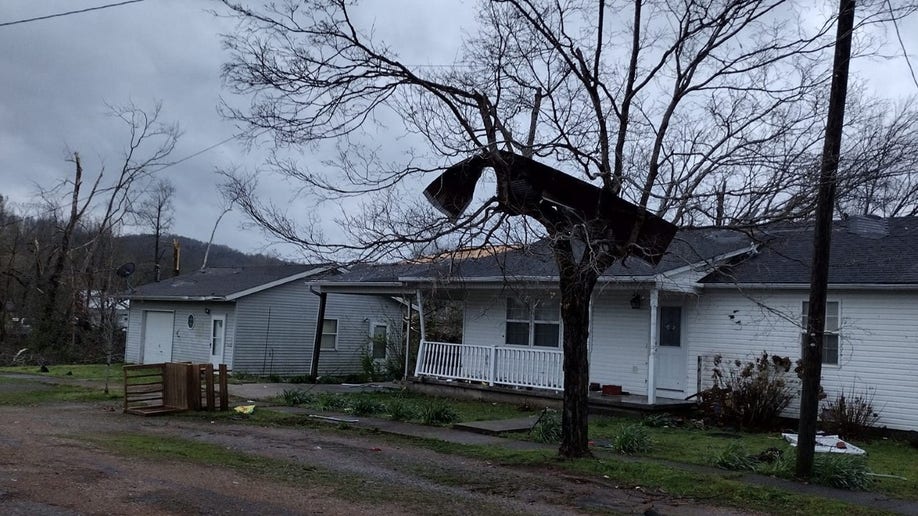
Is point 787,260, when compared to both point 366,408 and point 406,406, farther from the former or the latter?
point 366,408

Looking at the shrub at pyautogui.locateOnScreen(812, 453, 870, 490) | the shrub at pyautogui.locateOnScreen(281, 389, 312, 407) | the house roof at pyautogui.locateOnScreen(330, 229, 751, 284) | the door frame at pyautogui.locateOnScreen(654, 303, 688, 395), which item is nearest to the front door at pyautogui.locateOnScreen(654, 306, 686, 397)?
the door frame at pyautogui.locateOnScreen(654, 303, 688, 395)

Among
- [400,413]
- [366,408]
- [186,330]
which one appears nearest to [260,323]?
[186,330]

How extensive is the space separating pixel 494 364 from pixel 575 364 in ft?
29.7

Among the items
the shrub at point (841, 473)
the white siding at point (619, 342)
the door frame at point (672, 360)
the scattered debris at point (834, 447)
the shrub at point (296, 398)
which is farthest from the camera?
the white siding at point (619, 342)

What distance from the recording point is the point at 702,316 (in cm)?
1764

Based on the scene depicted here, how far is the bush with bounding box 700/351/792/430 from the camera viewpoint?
50.5ft

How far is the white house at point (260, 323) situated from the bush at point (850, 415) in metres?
15.9

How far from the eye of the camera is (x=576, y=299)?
1067cm

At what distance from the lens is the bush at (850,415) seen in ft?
47.6

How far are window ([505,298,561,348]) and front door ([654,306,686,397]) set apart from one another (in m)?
2.56

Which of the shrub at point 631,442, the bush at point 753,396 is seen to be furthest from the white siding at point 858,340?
the shrub at point 631,442

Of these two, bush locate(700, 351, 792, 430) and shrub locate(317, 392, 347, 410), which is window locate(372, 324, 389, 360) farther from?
bush locate(700, 351, 792, 430)

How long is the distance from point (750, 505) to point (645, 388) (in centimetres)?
975

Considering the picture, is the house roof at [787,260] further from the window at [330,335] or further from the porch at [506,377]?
the window at [330,335]
